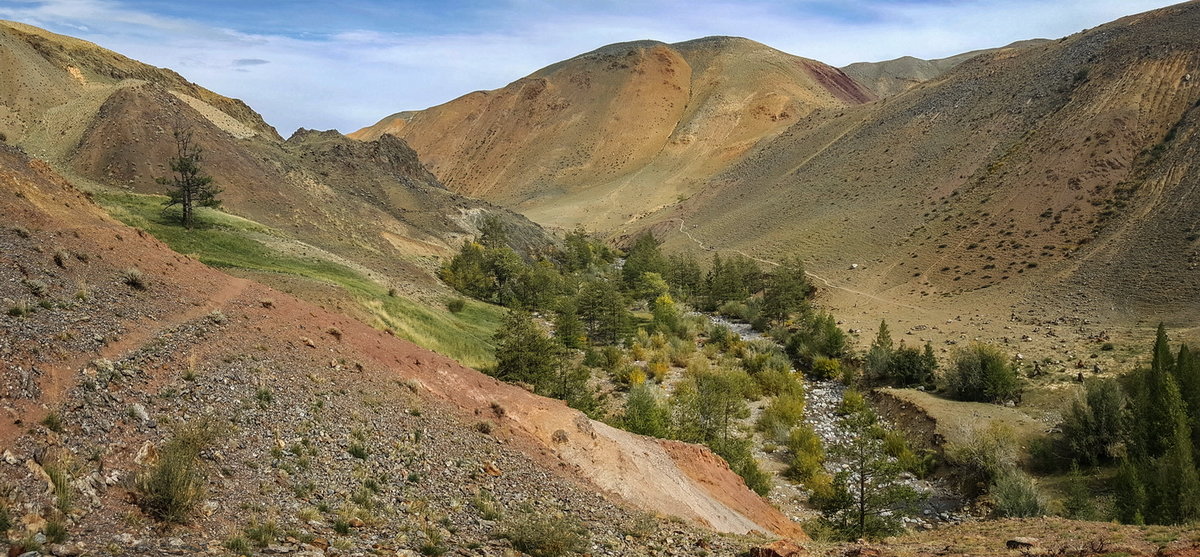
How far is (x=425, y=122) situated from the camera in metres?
138

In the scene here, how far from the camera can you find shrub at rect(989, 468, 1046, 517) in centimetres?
1662

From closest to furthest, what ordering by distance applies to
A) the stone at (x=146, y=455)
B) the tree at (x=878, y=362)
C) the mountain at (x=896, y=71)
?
the stone at (x=146, y=455)
the tree at (x=878, y=362)
the mountain at (x=896, y=71)

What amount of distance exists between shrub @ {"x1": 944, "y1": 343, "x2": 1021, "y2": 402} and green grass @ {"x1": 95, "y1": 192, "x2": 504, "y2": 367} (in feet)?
57.2

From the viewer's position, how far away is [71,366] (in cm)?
872

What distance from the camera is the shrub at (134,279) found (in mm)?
12352

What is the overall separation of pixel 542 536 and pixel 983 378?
75.8ft

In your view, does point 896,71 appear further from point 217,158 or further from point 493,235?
point 217,158

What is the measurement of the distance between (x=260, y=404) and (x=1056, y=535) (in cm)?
1144

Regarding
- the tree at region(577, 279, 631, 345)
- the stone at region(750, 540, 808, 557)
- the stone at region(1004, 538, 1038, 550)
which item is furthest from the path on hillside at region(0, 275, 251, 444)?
the tree at region(577, 279, 631, 345)

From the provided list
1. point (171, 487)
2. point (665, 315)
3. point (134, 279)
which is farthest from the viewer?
point (665, 315)

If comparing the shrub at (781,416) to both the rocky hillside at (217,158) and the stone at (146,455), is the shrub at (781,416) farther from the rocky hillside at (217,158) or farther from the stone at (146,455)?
the stone at (146,455)

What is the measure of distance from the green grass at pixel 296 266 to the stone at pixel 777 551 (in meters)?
15.4

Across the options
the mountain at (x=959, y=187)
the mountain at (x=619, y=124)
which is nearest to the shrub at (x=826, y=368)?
the mountain at (x=959, y=187)

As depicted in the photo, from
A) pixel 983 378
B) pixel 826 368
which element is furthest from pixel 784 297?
pixel 983 378
